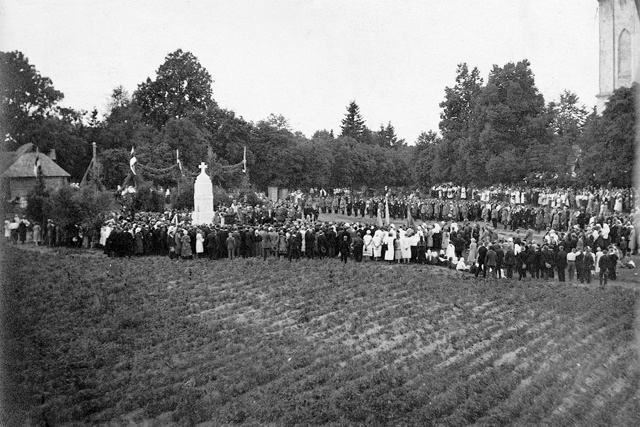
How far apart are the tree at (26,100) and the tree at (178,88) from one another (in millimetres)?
20761

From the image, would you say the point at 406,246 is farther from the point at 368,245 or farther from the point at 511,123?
the point at 511,123

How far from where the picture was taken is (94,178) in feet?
153

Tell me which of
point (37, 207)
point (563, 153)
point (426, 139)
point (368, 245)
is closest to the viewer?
point (368, 245)

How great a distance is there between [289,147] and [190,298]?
146 feet

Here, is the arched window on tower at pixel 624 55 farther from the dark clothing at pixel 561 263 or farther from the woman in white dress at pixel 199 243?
the woman in white dress at pixel 199 243

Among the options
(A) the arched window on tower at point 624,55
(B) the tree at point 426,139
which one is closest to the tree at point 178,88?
(B) the tree at point 426,139

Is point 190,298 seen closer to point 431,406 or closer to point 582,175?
point 431,406

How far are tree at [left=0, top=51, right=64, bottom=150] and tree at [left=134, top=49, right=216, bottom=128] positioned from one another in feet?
68.1

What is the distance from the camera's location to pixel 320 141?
71.5 meters

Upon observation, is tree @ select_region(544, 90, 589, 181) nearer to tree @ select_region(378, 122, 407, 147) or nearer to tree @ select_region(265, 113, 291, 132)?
tree @ select_region(265, 113, 291, 132)

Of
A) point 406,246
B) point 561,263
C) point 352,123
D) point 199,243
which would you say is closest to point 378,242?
point 406,246

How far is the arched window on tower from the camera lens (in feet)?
174

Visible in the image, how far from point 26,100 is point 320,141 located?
31.0 meters

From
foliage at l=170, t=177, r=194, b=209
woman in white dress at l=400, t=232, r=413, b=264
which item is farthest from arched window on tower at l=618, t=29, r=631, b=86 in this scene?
woman in white dress at l=400, t=232, r=413, b=264
